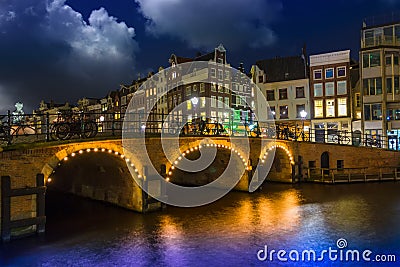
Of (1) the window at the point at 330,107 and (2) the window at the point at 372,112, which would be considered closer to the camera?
(2) the window at the point at 372,112

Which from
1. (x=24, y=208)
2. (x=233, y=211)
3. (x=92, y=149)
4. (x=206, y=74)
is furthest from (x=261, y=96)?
(x=24, y=208)

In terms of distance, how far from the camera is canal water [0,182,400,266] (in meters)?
11.3

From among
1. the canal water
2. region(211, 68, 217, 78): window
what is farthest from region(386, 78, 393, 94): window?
region(211, 68, 217, 78): window

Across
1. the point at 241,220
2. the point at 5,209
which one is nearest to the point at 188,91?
the point at 241,220

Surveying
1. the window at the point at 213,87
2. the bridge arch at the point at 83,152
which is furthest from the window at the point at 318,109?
the bridge arch at the point at 83,152

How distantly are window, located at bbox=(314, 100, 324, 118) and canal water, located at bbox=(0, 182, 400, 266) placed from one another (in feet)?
76.1

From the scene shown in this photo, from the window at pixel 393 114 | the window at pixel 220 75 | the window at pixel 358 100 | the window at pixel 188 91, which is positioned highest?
the window at pixel 220 75

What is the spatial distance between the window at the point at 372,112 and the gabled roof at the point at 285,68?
929cm

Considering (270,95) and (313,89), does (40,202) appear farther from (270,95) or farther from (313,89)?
(270,95)

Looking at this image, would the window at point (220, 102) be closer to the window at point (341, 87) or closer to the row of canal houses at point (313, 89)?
the row of canal houses at point (313, 89)

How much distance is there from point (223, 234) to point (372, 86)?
3146 cm

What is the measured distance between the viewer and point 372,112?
38750mm

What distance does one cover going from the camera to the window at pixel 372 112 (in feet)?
126

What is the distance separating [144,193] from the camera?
1812 centimetres
